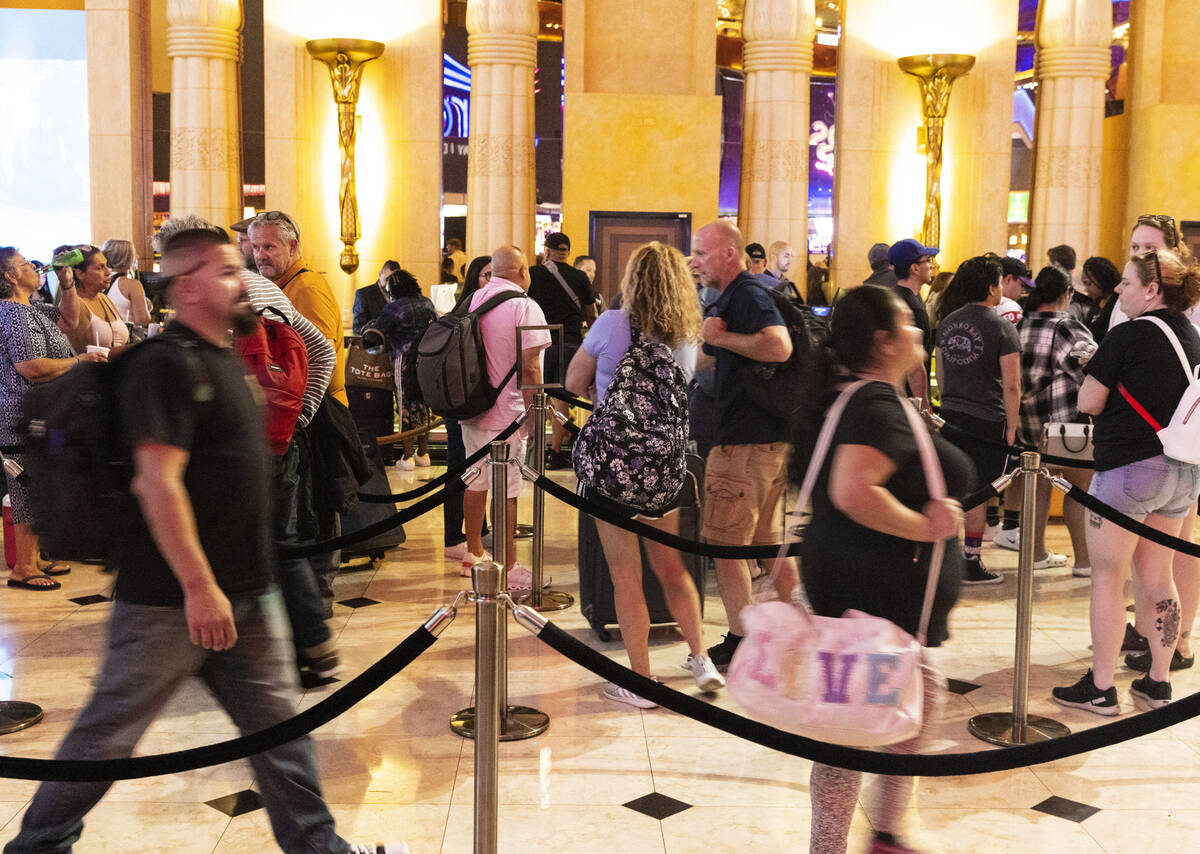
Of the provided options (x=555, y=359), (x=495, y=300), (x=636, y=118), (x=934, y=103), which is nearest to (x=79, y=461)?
(x=495, y=300)

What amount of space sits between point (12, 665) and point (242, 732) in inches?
110

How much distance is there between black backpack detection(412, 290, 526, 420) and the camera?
6328 millimetres

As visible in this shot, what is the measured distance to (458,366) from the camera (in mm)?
6320

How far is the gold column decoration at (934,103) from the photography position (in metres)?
13.6

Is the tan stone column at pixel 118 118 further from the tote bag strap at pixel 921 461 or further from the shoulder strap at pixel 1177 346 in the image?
the tote bag strap at pixel 921 461

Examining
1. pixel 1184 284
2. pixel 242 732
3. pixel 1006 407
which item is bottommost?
pixel 242 732

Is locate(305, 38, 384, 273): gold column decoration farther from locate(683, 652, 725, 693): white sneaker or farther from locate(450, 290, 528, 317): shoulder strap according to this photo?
locate(683, 652, 725, 693): white sneaker

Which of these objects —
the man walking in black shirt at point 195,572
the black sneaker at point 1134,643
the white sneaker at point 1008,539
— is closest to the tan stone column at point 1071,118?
the white sneaker at point 1008,539

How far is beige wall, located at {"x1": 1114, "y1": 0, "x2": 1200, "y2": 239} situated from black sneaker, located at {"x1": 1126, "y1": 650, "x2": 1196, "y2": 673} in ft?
33.0

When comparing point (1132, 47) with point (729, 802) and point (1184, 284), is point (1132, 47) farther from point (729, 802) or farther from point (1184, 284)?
point (729, 802)

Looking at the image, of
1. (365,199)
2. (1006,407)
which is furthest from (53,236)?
(1006,407)

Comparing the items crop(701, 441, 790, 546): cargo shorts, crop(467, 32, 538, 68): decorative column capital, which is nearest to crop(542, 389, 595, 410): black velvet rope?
crop(701, 441, 790, 546): cargo shorts

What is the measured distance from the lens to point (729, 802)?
403 centimetres

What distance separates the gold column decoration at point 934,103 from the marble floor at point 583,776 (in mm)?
8776
